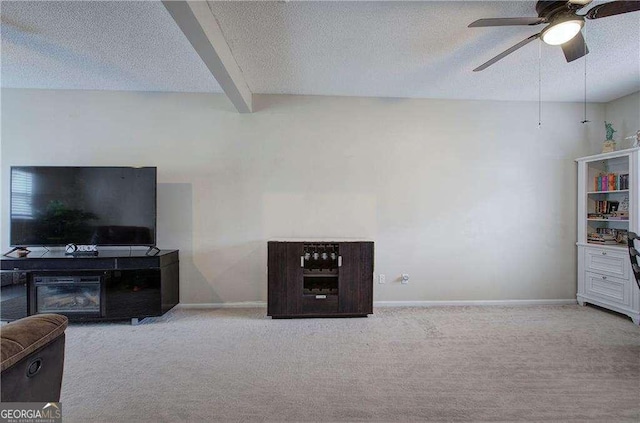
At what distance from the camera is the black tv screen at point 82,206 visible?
3.13 meters

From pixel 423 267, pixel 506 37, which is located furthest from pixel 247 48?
pixel 423 267

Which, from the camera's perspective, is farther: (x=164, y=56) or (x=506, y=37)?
(x=164, y=56)

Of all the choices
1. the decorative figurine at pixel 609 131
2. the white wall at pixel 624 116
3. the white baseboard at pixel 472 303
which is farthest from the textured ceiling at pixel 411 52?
the white baseboard at pixel 472 303

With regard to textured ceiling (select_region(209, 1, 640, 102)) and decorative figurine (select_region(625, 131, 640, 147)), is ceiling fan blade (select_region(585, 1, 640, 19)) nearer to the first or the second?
textured ceiling (select_region(209, 1, 640, 102))

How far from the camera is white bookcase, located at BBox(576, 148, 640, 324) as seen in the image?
3201 mm

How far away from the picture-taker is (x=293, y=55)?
274cm

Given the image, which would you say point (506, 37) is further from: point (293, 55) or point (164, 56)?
point (164, 56)

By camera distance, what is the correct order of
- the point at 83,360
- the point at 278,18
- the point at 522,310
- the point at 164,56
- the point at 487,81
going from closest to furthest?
1. the point at 278,18
2. the point at 83,360
3. the point at 164,56
4. the point at 487,81
5. the point at 522,310

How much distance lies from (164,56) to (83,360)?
2.84 meters

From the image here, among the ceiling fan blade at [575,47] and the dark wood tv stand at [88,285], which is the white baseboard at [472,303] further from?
the ceiling fan blade at [575,47]

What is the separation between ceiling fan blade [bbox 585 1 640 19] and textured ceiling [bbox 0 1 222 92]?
2974mm

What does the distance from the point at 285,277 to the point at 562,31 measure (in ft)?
10.5

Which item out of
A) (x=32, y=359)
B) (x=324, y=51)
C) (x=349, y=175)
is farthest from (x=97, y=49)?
(x=349, y=175)

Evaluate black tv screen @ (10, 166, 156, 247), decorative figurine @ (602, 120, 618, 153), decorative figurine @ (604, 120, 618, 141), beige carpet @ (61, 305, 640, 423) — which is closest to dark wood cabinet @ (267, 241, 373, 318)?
beige carpet @ (61, 305, 640, 423)
